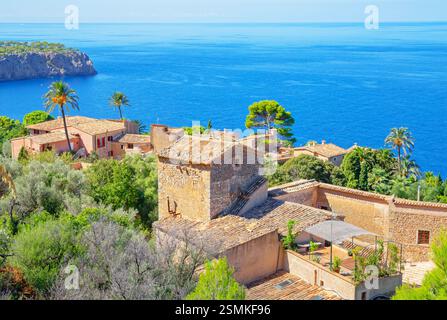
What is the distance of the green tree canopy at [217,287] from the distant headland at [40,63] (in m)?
137

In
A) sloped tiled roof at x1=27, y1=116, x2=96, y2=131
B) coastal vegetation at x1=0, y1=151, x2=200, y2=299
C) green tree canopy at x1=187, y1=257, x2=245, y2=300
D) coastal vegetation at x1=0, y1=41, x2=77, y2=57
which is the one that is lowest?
sloped tiled roof at x1=27, y1=116, x2=96, y2=131

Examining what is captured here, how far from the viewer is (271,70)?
465 feet

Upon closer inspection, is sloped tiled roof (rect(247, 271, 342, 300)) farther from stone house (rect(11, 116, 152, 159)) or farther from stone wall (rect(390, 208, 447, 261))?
stone house (rect(11, 116, 152, 159))

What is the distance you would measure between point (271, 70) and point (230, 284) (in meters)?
135

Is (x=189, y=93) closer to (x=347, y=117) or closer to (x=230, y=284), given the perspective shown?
(x=347, y=117)

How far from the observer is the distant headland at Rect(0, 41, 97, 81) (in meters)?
137

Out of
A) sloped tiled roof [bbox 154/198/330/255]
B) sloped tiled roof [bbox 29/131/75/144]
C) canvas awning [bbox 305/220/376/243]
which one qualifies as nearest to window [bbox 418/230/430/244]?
sloped tiled roof [bbox 154/198/330/255]

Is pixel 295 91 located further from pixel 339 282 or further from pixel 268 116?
pixel 339 282

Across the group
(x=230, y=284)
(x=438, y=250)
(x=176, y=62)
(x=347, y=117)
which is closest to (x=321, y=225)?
(x=438, y=250)

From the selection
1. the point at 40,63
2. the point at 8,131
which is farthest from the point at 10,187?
the point at 40,63

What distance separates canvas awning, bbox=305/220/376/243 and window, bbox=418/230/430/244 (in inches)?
203

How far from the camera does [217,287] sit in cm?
984
